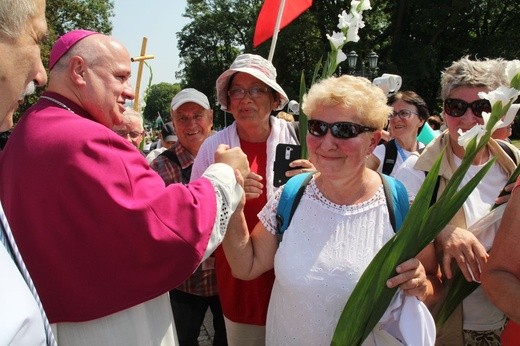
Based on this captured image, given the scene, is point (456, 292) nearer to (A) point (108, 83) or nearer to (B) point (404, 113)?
(A) point (108, 83)

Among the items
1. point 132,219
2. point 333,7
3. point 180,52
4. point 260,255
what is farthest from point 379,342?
point 180,52

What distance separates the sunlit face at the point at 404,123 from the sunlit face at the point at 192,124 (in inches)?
65.7

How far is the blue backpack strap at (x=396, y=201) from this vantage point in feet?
6.40

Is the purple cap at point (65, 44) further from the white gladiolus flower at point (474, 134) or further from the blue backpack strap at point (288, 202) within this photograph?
→ the white gladiolus flower at point (474, 134)

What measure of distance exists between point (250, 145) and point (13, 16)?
1632mm

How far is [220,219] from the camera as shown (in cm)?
183

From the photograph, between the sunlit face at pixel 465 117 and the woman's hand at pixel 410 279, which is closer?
the woman's hand at pixel 410 279

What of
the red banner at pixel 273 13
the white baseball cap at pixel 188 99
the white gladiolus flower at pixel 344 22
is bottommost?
the white baseball cap at pixel 188 99

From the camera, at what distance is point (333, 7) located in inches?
981

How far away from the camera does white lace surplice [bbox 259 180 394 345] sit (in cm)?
188

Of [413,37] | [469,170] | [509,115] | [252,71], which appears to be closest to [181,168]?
[252,71]

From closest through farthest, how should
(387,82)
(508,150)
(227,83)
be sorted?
(508,150) < (227,83) < (387,82)

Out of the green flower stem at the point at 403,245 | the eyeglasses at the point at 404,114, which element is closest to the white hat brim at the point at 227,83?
the green flower stem at the point at 403,245

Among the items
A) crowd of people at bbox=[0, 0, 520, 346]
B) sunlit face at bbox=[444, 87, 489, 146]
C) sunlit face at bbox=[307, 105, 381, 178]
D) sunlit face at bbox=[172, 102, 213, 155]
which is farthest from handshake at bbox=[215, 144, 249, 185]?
sunlit face at bbox=[172, 102, 213, 155]
